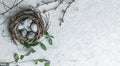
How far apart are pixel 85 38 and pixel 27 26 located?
39 cm

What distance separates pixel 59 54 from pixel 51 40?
0.12 m

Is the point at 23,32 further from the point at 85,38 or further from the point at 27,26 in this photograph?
the point at 85,38

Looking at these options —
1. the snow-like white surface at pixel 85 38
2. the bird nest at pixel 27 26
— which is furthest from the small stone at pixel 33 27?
the snow-like white surface at pixel 85 38

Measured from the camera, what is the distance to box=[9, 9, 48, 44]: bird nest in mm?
2102

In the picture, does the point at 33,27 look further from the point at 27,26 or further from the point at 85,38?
the point at 85,38

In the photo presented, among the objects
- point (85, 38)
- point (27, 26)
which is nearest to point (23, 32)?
point (27, 26)

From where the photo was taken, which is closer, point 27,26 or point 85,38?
point 27,26

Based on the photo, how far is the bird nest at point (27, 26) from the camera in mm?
2102

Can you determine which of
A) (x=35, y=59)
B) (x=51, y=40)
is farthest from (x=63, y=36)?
(x=35, y=59)

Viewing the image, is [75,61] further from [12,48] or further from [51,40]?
[12,48]

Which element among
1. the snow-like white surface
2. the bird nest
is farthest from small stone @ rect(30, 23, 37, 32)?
the snow-like white surface

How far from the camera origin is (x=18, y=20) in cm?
210

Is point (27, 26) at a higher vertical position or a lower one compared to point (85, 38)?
higher

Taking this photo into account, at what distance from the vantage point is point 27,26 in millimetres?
2135
